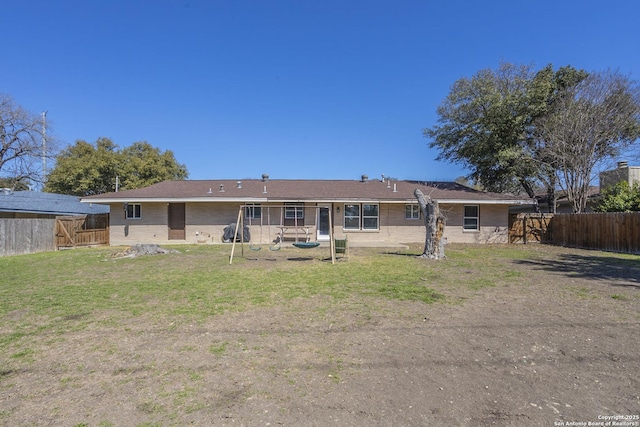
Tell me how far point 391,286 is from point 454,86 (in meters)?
19.6

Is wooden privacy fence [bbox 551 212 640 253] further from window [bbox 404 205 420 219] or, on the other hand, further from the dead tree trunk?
the dead tree trunk

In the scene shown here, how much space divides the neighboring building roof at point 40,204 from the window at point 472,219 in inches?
989

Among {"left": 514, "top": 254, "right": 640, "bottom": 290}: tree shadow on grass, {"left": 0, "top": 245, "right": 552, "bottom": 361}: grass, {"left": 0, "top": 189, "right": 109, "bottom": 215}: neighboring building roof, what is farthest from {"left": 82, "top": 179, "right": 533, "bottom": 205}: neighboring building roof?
{"left": 0, "top": 245, "right": 552, "bottom": 361}: grass

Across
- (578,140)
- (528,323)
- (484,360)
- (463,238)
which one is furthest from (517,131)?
(484,360)

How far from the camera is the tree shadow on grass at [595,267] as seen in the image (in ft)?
29.4

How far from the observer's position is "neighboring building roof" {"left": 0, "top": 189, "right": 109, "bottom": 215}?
20.0m

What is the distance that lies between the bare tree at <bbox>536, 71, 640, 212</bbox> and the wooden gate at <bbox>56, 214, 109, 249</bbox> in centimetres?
2598

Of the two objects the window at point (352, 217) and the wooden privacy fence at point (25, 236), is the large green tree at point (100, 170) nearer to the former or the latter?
the wooden privacy fence at point (25, 236)

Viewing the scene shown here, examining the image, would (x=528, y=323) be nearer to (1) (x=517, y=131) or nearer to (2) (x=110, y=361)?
(2) (x=110, y=361)

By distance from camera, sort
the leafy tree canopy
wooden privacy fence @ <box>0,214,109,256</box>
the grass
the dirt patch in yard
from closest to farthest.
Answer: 1. the dirt patch in yard
2. the grass
3. wooden privacy fence @ <box>0,214,109,256</box>
4. the leafy tree canopy

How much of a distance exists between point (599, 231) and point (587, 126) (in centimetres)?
641

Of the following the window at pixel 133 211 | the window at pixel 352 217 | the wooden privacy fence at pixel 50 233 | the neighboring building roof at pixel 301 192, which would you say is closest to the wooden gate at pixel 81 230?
the wooden privacy fence at pixel 50 233

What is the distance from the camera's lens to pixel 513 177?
22859 millimetres

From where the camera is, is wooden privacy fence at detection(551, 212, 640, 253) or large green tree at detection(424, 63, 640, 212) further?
large green tree at detection(424, 63, 640, 212)
